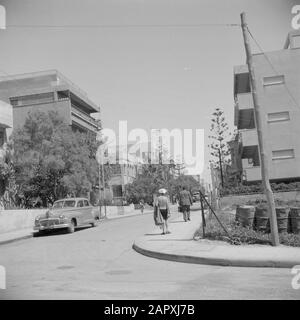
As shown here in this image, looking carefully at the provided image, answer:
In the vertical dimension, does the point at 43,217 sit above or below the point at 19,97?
below

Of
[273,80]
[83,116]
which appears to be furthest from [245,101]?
[83,116]

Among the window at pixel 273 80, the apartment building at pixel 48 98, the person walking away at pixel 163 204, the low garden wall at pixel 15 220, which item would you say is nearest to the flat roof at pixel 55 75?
the apartment building at pixel 48 98

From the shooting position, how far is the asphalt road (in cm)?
677

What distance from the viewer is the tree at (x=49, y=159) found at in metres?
30.2

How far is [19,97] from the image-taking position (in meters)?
50.7

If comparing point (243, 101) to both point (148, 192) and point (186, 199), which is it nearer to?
point (186, 199)

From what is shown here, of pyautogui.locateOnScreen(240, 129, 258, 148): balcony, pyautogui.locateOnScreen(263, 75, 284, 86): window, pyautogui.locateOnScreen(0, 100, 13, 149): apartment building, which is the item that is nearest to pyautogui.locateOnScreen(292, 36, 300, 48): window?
pyautogui.locateOnScreen(263, 75, 284, 86): window

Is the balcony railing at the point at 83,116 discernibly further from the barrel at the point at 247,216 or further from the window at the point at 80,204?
the barrel at the point at 247,216


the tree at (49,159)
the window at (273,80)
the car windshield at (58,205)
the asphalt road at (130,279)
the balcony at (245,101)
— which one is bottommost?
the asphalt road at (130,279)

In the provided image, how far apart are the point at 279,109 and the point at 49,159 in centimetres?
1862

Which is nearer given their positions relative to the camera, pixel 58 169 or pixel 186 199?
pixel 186 199

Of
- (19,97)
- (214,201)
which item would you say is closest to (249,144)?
(214,201)

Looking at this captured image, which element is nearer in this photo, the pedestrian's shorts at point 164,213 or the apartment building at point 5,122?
the pedestrian's shorts at point 164,213
